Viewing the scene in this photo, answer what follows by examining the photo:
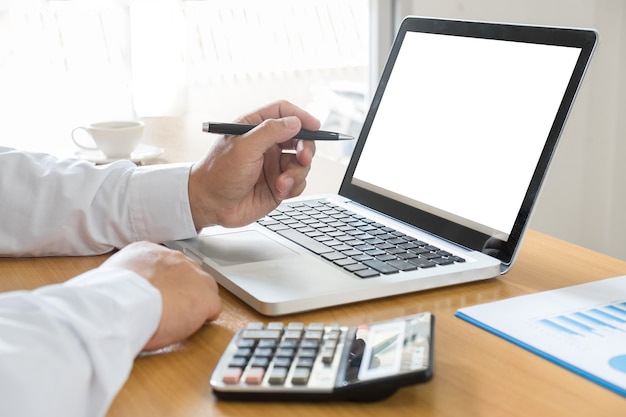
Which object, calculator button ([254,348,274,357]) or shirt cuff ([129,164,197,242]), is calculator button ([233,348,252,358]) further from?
shirt cuff ([129,164,197,242])

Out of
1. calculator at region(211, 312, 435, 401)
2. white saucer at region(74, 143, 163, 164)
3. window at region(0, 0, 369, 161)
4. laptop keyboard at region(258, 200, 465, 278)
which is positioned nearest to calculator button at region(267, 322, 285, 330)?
calculator at region(211, 312, 435, 401)

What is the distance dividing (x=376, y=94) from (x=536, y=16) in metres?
1.66

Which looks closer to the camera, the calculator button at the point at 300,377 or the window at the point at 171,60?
the calculator button at the point at 300,377

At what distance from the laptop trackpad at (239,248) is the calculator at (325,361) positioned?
22cm

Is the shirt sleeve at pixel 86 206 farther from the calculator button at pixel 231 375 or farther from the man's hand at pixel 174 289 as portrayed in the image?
the calculator button at pixel 231 375

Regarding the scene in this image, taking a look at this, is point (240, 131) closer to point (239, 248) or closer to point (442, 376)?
point (239, 248)

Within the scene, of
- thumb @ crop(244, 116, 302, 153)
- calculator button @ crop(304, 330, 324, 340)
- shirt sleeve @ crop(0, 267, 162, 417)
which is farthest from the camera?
thumb @ crop(244, 116, 302, 153)

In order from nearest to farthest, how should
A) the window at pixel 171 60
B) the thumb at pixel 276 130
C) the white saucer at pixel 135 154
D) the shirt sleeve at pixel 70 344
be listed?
the shirt sleeve at pixel 70 344 < the thumb at pixel 276 130 < the white saucer at pixel 135 154 < the window at pixel 171 60

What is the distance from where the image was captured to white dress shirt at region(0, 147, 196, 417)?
2.03ft

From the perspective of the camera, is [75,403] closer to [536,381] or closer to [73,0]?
[536,381]

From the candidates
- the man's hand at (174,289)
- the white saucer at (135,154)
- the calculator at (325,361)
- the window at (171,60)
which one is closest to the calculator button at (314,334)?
the calculator at (325,361)

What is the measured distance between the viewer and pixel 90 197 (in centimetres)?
111

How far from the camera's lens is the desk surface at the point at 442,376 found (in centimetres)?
64

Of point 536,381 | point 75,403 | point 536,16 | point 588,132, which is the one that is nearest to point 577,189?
point 588,132
